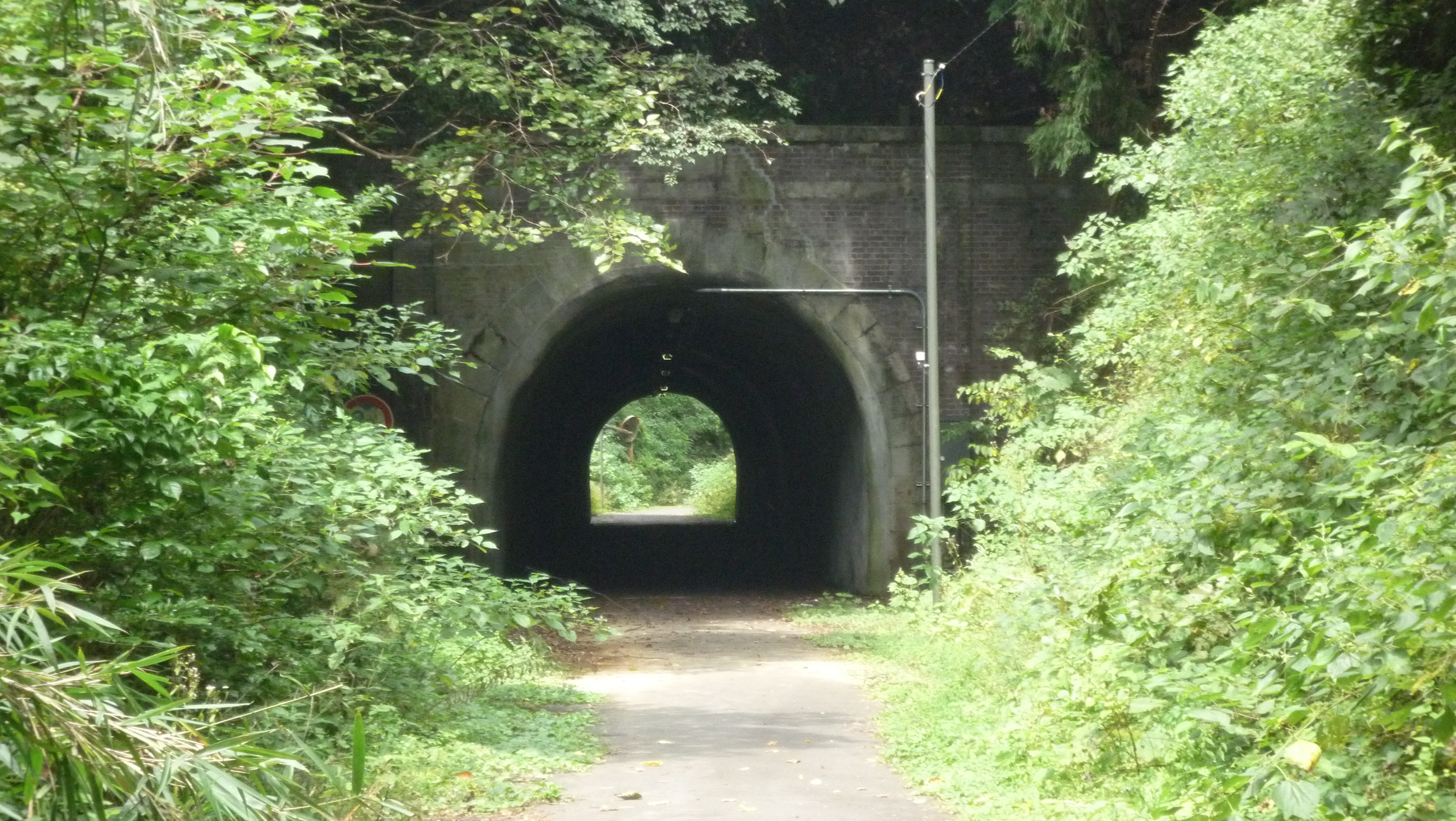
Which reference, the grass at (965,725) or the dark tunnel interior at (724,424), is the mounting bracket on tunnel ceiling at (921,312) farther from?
the grass at (965,725)

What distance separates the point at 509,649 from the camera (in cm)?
1092

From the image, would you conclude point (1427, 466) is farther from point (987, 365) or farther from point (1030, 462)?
point (987, 365)

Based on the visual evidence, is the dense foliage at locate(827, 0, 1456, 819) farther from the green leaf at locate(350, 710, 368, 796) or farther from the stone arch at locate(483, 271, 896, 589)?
the stone arch at locate(483, 271, 896, 589)

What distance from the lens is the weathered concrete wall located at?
14539 mm

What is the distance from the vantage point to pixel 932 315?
13273 millimetres

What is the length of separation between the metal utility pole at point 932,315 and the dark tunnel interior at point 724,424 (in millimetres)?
2396

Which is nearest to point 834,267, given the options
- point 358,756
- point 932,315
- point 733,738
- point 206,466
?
point 932,315

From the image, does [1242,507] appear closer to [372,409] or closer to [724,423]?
[372,409]

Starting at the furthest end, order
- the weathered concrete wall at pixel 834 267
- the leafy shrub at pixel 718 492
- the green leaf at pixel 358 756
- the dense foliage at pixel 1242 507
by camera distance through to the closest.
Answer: the leafy shrub at pixel 718 492, the weathered concrete wall at pixel 834 267, the dense foliage at pixel 1242 507, the green leaf at pixel 358 756

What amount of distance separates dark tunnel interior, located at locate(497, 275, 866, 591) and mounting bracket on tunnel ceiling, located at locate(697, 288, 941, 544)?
64 centimetres

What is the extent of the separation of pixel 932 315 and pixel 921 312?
1691 mm

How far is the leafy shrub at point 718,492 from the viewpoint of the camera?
4309 cm

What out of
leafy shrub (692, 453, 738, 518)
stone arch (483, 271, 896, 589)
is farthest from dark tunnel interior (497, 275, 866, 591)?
leafy shrub (692, 453, 738, 518)

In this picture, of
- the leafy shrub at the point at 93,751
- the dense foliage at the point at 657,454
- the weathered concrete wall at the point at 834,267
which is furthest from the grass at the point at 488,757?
the dense foliage at the point at 657,454
